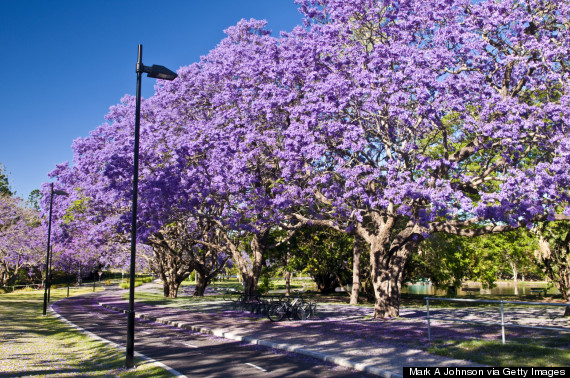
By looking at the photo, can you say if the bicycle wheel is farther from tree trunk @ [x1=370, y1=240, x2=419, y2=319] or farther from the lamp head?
the lamp head

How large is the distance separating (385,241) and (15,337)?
14272 millimetres

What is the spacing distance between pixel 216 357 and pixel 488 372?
21.0ft

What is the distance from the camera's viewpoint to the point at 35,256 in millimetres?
54281

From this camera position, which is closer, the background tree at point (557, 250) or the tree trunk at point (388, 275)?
the tree trunk at point (388, 275)

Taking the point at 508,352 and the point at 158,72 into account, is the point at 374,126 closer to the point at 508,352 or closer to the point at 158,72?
the point at 158,72

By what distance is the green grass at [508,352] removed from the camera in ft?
29.6

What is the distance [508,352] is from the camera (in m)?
10.0

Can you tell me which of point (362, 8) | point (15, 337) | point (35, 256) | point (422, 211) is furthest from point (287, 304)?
point (35, 256)

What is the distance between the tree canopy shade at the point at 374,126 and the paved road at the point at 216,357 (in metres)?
6.29

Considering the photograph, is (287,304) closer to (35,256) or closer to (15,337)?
(15,337)

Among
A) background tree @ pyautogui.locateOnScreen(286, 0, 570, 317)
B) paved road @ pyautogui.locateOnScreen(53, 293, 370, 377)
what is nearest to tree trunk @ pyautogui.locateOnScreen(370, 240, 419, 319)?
background tree @ pyautogui.locateOnScreen(286, 0, 570, 317)

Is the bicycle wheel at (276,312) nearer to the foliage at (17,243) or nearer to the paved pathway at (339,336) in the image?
the paved pathway at (339,336)

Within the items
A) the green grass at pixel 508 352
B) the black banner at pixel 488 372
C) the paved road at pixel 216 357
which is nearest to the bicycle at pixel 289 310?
the paved road at pixel 216 357

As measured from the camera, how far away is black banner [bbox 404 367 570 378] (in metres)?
8.06
